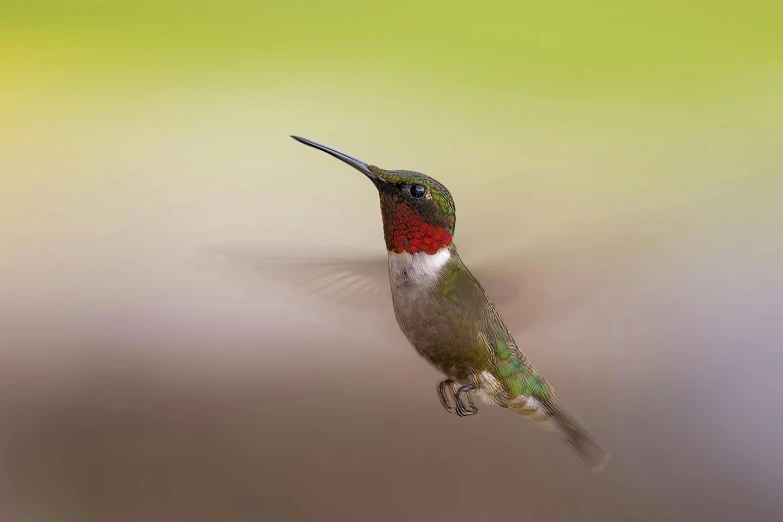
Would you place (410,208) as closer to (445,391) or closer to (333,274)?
(333,274)

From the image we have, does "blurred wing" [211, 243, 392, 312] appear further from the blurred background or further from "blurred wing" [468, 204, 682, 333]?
the blurred background

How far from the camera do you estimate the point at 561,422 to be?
2.86 ft

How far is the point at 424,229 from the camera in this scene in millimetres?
684

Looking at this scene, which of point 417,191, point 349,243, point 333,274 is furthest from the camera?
point 349,243

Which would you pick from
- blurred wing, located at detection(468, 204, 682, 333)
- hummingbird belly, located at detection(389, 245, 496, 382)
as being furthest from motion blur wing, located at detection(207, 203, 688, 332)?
hummingbird belly, located at detection(389, 245, 496, 382)

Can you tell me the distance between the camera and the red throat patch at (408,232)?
2.20 ft

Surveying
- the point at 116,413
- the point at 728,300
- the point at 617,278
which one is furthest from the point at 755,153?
the point at 116,413

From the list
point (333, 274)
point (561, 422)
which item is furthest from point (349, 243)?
point (561, 422)

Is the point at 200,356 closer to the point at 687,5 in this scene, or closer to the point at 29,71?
the point at 29,71

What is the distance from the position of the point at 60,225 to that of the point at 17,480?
0.60 meters

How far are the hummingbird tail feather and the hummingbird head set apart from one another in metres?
0.28

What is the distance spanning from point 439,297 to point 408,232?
0.29 feet

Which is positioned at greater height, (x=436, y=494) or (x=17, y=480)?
(x=17, y=480)

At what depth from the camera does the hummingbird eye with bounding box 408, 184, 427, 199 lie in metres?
0.66
